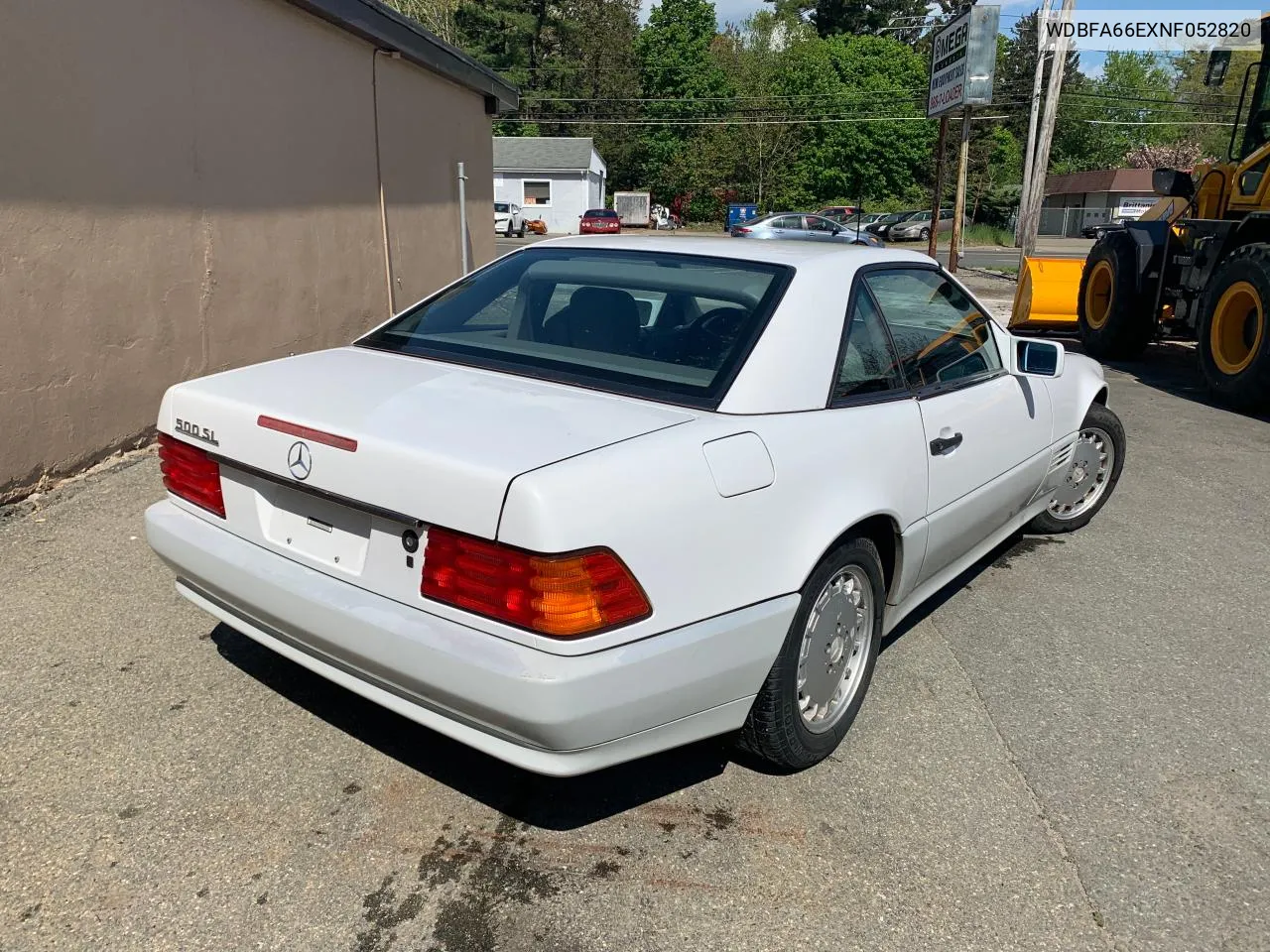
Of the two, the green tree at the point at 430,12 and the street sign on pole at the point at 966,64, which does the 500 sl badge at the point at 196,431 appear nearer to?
the green tree at the point at 430,12

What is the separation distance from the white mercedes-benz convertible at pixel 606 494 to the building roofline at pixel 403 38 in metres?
5.23

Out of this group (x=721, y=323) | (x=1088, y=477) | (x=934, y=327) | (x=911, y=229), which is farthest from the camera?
(x=911, y=229)

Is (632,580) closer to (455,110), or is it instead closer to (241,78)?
(241,78)

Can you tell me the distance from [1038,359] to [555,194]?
168 feet

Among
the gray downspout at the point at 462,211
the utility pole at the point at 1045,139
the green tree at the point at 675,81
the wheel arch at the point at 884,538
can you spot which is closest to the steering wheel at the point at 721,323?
the wheel arch at the point at 884,538

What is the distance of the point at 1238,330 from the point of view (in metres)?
8.62

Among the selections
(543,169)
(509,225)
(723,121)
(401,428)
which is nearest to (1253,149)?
(401,428)

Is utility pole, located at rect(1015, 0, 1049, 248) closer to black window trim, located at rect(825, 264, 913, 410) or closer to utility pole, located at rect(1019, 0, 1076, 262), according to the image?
utility pole, located at rect(1019, 0, 1076, 262)

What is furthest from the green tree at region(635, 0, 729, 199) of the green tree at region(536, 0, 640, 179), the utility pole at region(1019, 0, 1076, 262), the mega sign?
the mega sign

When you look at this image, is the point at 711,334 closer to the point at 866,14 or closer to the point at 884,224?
the point at 884,224

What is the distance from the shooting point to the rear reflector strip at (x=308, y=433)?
7.98ft

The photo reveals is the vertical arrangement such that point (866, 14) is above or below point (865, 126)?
Result: above

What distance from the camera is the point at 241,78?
6.78m

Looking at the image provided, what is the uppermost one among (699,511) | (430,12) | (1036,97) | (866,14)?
(866,14)
